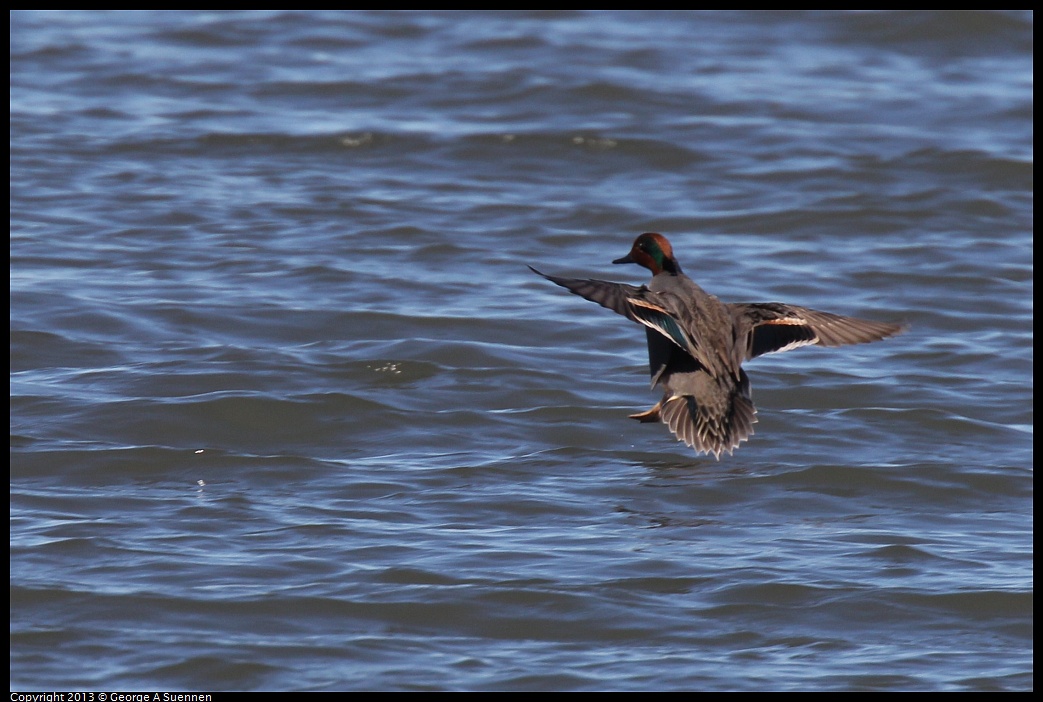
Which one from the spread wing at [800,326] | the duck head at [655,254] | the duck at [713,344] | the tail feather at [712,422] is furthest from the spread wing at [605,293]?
the duck head at [655,254]

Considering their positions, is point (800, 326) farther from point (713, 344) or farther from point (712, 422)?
point (712, 422)

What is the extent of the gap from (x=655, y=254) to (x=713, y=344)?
2.55ft

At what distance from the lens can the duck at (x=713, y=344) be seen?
21.5 feet

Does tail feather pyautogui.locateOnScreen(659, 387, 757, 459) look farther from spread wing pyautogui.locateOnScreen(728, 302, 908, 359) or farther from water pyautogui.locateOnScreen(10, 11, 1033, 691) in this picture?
spread wing pyautogui.locateOnScreen(728, 302, 908, 359)

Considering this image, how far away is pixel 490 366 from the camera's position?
7.84 metres

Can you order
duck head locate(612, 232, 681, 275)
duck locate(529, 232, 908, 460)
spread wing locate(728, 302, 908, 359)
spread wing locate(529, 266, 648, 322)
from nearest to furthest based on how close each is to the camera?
spread wing locate(529, 266, 648, 322) < duck locate(529, 232, 908, 460) < spread wing locate(728, 302, 908, 359) < duck head locate(612, 232, 681, 275)

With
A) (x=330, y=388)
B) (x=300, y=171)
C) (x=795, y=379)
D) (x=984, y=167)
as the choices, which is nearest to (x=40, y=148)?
(x=300, y=171)

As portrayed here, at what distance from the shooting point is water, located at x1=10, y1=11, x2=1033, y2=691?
497cm

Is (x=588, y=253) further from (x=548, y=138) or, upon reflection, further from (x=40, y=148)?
(x=40, y=148)

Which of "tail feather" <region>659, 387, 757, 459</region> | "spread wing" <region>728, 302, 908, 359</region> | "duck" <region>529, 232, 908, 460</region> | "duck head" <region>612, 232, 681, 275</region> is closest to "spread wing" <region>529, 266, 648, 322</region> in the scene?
"duck" <region>529, 232, 908, 460</region>

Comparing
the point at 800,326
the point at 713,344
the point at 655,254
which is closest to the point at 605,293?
the point at 713,344

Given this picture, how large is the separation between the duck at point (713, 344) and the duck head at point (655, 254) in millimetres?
297

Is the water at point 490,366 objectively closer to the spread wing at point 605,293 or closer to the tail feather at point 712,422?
the tail feather at point 712,422

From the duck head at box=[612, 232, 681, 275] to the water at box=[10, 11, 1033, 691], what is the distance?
2.36 feet
